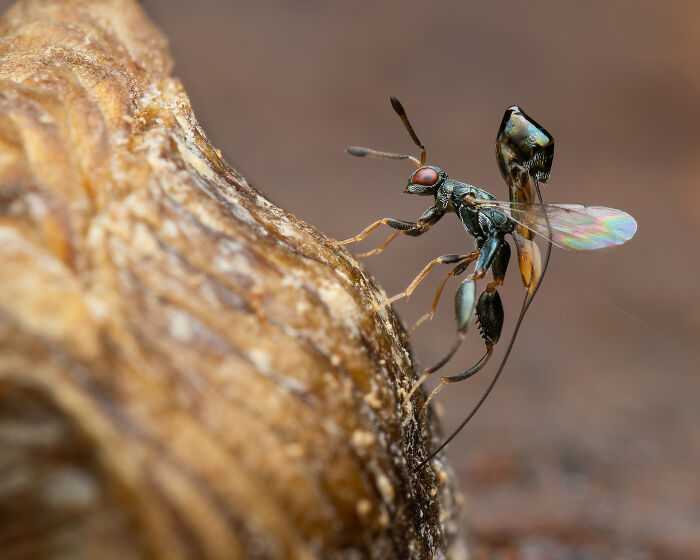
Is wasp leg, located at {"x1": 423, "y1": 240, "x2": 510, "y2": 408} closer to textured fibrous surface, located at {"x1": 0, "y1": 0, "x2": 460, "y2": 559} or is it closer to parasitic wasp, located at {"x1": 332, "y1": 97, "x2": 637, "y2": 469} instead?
parasitic wasp, located at {"x1": 332, "y1": 97, "x2": 637, "y2": 469}

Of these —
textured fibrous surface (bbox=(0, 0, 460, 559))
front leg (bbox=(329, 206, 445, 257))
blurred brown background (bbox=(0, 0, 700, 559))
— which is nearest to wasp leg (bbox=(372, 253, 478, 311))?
front leg (bbox=(329, 206, 445, 257))

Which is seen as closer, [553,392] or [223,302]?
[223,302]

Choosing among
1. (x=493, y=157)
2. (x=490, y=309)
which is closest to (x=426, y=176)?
(x=490, y=309)

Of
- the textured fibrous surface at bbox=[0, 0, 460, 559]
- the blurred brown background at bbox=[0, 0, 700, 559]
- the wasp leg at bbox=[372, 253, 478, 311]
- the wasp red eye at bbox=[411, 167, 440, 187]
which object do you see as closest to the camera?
the textured fibrous surface at bbox=[0, 0, 460, 559]

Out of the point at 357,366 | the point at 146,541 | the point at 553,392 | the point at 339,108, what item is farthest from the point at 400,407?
the point at 339,108

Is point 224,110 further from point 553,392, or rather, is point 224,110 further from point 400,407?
point 400,407

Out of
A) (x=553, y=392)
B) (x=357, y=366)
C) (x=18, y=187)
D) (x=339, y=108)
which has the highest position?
(x=339, y=108)

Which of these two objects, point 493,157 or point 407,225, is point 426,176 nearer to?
point 407,225
